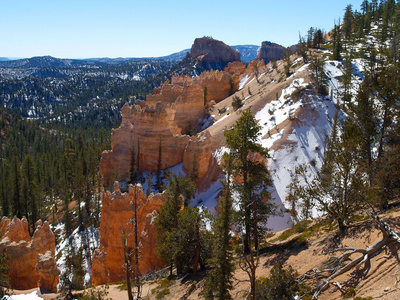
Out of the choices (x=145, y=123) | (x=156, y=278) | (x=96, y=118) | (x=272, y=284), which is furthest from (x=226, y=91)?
(x=96, y=118)

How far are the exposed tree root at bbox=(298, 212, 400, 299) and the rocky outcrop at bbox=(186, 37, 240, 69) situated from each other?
171 metres

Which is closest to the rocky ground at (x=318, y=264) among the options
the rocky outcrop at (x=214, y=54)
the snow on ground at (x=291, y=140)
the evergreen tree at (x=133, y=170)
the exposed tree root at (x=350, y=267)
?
the exposed tree root at (x=350, y=267)

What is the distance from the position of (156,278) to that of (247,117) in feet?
42.7

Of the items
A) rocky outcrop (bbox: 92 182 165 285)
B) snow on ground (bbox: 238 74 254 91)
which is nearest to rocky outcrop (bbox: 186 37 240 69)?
snow on ground (bbox: 238 74 254 91)

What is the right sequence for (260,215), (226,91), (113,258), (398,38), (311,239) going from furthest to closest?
(226,91) < (398,38) < (113,258) < (260,215) < (311,239)

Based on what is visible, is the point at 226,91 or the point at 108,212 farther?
the point at 226,91

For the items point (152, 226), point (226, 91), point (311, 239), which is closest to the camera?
point (311, 239)

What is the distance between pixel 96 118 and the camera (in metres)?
164

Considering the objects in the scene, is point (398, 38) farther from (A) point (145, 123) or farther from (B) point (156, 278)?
(B) point (156, 278)

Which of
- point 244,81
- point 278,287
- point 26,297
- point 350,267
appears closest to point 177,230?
point 278,287

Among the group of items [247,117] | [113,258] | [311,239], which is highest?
[247,117]

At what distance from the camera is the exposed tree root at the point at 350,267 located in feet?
35.9

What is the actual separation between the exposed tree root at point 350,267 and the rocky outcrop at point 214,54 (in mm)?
171390

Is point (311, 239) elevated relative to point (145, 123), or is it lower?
lower
